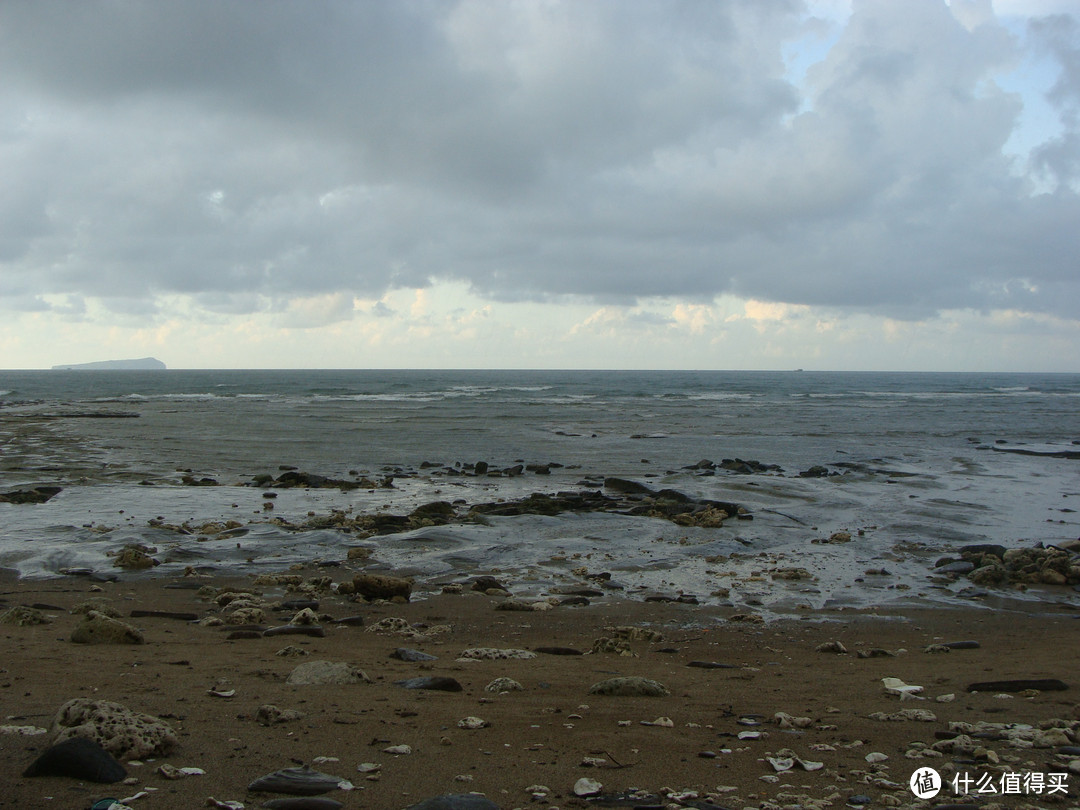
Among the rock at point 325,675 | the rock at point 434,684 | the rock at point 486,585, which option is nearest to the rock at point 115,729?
the rock at point 325,675

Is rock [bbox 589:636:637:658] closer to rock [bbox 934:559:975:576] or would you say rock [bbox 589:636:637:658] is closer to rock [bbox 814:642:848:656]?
rock [bbox 814:642:848:656]

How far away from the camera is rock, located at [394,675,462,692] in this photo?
19.5 ft

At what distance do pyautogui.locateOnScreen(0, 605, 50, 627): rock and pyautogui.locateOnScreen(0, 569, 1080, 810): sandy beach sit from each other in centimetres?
20

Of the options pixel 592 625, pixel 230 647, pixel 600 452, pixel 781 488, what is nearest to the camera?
pixel 230 647

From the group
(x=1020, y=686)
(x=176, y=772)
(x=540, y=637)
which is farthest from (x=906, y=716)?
(x=176, y=772)

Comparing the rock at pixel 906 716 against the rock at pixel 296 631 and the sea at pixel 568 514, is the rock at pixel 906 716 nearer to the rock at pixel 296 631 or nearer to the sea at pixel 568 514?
the sea at pixel 568 514

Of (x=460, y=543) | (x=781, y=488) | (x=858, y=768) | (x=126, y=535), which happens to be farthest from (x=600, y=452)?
(x=858, y=768)

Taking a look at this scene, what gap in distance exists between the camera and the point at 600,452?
29797 mm

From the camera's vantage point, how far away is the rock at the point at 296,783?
3863 millimetres

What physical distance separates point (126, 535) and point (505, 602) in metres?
8.00

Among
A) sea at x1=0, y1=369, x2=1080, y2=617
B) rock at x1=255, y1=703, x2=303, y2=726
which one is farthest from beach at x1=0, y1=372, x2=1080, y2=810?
sea at x1=0, y1=369, x2=1080, y2=617

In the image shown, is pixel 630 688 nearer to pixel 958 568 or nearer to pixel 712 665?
pixel 712 665

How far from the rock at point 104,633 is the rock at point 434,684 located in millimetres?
3051

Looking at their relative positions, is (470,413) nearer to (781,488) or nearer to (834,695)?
(781,488)
